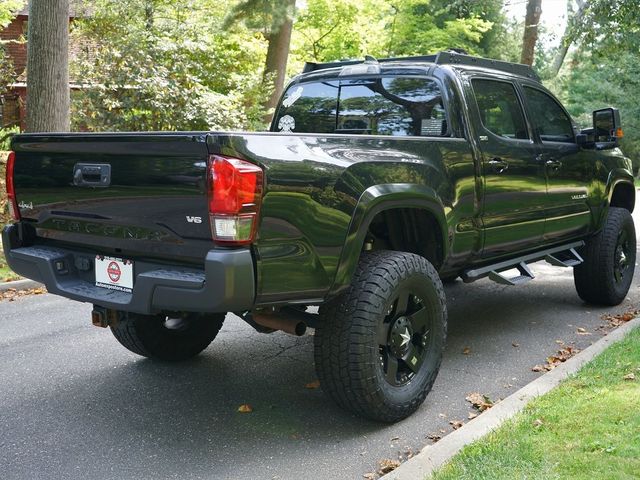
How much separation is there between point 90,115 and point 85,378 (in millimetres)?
9239

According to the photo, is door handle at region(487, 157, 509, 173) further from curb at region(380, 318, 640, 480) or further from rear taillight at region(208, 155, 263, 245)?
rear taillight at region(208, 155, 263, 245)

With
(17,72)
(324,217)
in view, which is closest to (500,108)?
(324,217)

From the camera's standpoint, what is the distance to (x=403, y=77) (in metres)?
4.98

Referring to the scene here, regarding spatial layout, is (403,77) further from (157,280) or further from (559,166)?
(157,280)

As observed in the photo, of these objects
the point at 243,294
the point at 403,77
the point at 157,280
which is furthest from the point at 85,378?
the point at 403,77

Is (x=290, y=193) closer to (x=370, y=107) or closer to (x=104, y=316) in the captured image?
(x=104, y=316)

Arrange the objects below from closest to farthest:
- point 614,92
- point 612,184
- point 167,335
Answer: point 167,335
point 612,184
point 614,92

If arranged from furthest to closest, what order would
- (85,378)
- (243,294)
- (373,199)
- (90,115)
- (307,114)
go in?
(90,115), (307,114), (85,378), (373,199), (243,294)

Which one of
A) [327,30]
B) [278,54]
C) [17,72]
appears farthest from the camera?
[327,30]

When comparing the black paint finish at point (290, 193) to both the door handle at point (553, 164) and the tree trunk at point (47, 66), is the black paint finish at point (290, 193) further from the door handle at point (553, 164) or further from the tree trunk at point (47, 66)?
the tree trunk at point (47, 66)

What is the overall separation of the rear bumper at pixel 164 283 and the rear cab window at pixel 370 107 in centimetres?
216

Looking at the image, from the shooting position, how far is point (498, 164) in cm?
489

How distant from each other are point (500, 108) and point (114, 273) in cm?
314

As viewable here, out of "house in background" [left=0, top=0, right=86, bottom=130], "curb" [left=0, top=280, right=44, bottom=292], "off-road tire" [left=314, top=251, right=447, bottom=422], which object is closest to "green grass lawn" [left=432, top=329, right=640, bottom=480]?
"off-road tire" [left=314, top=251, right=447, bottom=422]
